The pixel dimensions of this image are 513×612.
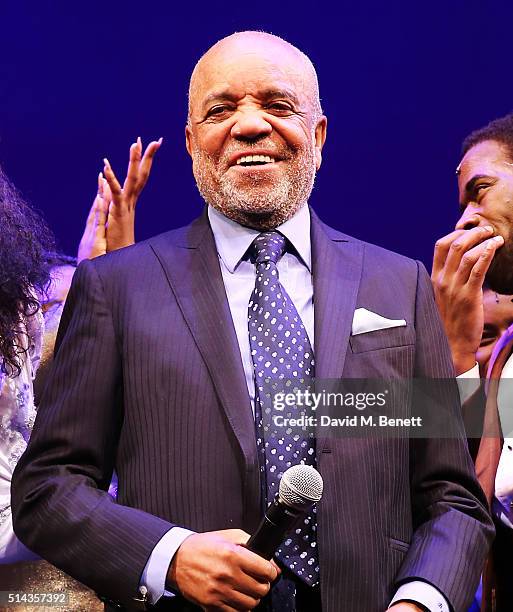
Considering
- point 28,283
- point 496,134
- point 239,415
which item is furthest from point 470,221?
point 28,283

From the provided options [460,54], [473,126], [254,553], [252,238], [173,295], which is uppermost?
[460,54]

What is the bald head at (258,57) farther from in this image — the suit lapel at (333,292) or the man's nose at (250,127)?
the suit lapel at (333,292)

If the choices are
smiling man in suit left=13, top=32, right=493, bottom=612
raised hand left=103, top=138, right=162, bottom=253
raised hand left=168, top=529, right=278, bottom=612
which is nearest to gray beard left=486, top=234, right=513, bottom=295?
smiling man in suit left=13, top=32, right=493, bottom=612

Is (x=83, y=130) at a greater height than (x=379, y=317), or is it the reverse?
(x=83, y=130)

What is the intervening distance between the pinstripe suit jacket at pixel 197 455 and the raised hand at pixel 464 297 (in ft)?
1.31

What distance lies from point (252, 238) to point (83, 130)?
2.27 ft

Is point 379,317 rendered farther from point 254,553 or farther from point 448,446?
point 254,553

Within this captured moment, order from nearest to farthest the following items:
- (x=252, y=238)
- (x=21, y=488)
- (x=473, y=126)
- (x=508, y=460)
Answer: (x=21, y=488) → (x=252, y=238) → (x=508, y=460) → (x=473, y=126)

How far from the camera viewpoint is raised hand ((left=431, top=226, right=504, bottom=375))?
212 cm

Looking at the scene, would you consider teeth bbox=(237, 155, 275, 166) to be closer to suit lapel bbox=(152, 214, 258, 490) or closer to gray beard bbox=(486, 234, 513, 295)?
suit lapel bbox=(152, 214, 258, 490)

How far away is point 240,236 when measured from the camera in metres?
→ 1.79

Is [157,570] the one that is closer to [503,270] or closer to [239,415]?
[239,415]

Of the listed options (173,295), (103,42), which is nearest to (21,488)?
(173,295)

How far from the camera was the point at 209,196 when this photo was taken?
5.98 feet
